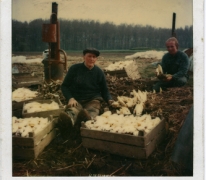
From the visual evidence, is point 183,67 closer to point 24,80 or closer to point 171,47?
point 171,47

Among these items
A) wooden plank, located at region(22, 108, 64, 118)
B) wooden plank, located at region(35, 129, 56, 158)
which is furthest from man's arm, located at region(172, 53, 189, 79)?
wooden plank, located at region(35, 129, 56, 158)

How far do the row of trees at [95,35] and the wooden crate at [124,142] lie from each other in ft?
2.77

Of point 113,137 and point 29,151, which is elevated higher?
point 113,137

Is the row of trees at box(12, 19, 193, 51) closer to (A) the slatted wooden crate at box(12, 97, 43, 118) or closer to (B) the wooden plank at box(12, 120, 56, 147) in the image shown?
(A) the slatted wooden crate at box(12, 97, 43, 118)

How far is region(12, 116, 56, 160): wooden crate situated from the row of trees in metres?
0.84

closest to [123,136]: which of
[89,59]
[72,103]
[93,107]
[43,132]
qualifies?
[93,107]

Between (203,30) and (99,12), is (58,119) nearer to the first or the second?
(99,12)

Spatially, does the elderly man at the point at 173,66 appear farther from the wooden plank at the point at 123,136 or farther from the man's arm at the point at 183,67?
the wooden plank at the point at 123,136

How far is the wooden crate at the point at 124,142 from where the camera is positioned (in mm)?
2295

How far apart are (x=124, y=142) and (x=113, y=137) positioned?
0.11m

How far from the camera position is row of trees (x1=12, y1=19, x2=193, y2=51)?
2.60 meters

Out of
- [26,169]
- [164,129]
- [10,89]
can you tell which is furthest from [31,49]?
[164,129]

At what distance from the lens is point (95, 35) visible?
2627 mm

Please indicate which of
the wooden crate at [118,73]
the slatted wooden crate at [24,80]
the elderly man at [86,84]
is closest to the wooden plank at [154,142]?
the elderly man at [86,84]
